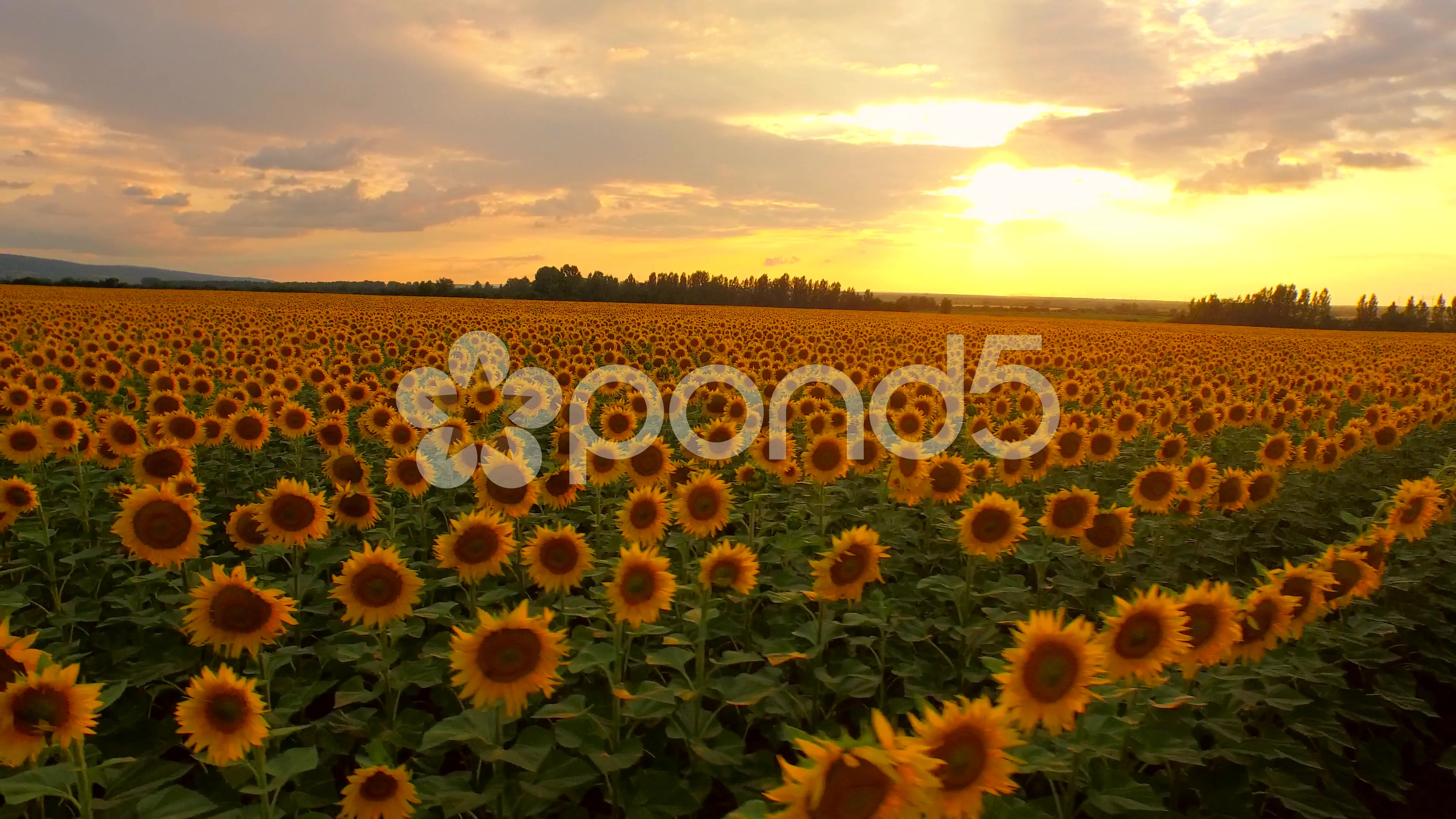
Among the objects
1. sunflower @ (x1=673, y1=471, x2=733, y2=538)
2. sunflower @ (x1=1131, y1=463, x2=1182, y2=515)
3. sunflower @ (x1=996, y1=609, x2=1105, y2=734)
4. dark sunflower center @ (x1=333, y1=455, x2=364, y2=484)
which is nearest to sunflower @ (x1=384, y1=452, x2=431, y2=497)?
dark sunflower center @ (x1=333, y1=455, x2=364, y2=484)

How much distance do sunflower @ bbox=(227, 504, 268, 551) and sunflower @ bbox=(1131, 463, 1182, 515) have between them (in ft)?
27.3

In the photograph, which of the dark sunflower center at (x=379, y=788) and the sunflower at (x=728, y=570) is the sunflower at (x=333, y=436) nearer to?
the sunflower at (x=728, y=570)

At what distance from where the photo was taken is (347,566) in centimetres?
491

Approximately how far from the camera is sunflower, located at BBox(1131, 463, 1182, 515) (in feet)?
25.7

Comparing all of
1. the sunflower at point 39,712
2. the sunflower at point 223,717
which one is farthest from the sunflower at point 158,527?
the sunflower at point 39,712

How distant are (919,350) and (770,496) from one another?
15628 millimetres

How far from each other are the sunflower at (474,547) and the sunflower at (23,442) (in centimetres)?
596

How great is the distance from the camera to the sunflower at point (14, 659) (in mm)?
3203

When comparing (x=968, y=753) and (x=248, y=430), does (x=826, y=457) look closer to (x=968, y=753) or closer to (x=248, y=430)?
(x=968, y=753)

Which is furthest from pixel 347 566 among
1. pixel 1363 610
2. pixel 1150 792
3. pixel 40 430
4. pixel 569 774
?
pixel 1363 610

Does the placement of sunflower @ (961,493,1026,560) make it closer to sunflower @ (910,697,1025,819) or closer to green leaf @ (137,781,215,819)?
sunflower @ (910,697,1025,819)

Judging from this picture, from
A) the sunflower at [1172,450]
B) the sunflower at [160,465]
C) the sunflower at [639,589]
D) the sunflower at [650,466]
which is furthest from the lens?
the sunflower at [1172,450]

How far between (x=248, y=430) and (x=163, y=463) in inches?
87.4

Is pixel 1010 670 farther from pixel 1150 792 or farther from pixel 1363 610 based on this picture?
pixel 1363 610
